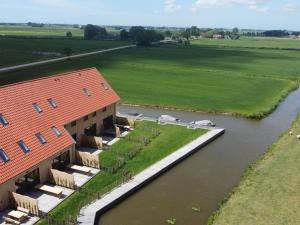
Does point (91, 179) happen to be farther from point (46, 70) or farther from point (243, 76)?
point (243, 76)

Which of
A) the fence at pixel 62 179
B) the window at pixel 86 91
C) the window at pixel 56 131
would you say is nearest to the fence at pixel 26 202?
the fence at pixel 62 179

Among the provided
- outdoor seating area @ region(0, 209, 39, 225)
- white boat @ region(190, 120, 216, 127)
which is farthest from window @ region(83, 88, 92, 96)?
outdoor seating area @ region(0, 209, 39, 225)

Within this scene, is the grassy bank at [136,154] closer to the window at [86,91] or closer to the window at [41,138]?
the window at [41,138]

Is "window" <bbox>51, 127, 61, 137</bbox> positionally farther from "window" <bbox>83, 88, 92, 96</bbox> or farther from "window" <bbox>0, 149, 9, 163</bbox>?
"window" <bbox>83, 88, 92, 96</bbox>

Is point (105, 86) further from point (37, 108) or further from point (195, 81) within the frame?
point (195, 81)

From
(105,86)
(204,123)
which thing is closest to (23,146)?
(105,86)

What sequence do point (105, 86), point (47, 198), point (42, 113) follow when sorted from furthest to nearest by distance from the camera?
1. point (105, 86)
2. point (42, 113)
3. point (47, 198)
